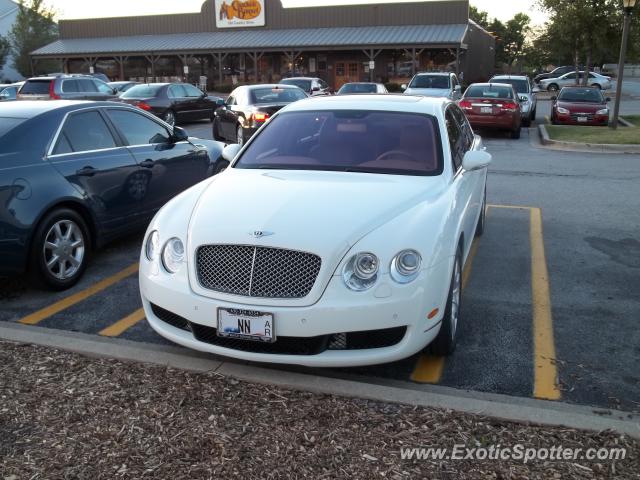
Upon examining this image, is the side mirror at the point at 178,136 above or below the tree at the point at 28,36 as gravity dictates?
below

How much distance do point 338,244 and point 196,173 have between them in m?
4.27

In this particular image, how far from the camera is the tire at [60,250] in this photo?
522cm

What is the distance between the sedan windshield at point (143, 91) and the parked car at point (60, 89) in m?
0.72

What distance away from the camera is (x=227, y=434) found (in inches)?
128

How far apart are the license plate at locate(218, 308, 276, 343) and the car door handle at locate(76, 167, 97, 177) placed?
8.91 feet

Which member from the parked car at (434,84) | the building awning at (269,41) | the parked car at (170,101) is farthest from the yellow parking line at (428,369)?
the building awning at (269,41)

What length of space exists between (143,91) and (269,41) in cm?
2211

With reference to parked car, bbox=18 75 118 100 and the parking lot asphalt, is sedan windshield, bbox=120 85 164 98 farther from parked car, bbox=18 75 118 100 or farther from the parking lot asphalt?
the parking lot asphalt

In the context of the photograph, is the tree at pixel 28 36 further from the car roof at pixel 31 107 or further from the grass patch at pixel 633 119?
the car roof at pixel 31 107

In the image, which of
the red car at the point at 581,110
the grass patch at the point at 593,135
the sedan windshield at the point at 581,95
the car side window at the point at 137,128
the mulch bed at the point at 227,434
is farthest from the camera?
the sedan windshield at the point at 581,95

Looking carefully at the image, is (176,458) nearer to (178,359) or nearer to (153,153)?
(178,359)

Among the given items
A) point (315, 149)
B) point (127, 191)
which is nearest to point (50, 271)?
point (127, 191)

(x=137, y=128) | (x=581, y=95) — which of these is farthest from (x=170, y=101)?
(x=137, y=128)

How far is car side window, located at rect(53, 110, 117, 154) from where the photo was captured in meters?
5.77
